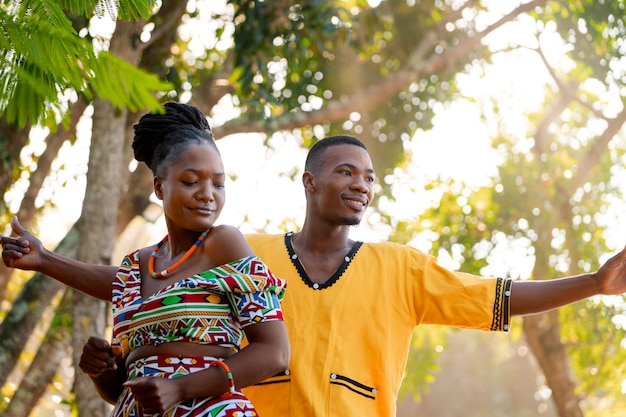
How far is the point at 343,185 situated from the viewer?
3.60m

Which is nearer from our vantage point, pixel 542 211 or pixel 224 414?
pixel 224 414

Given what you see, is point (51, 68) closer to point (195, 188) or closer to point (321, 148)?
point (195, 188)

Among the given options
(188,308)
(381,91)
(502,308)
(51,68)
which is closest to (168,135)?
(188,308)

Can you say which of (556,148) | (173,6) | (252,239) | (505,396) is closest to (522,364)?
(505,396)

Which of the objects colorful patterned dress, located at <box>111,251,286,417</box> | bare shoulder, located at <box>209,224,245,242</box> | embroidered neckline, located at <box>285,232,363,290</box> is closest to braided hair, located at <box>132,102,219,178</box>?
bare shoulder, located at <box>209,224,245,242</box>

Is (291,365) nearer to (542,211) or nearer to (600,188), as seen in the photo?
(542,211)

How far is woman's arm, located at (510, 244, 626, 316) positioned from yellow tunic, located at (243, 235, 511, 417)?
53 millimetres

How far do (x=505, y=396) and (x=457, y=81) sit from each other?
2287cm

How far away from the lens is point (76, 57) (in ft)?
5.49

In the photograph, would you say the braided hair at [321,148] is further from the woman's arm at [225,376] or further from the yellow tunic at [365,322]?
the woman's arm at [225,376]

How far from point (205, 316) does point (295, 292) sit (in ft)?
3.51

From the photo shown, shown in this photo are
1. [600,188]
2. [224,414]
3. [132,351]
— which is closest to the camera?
[224,414]

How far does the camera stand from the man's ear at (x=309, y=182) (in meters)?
3.76

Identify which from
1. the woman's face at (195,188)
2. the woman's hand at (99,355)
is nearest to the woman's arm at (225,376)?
the woman's hand at (99,355)
